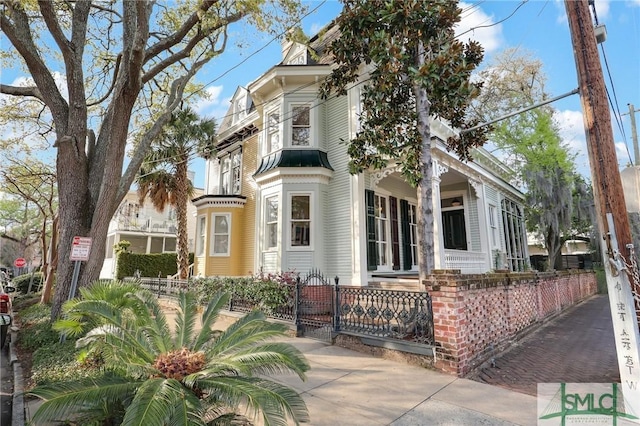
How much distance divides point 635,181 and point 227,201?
11560mm

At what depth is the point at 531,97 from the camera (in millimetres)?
23531

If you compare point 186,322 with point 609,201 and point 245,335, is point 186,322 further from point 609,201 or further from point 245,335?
point 609,201

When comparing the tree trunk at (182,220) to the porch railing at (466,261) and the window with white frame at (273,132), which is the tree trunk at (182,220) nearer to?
the window with white frame at (273,132)

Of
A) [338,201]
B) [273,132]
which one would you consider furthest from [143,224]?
[338,201]

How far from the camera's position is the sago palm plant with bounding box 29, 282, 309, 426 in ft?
8.37

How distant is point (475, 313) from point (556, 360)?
1822mm

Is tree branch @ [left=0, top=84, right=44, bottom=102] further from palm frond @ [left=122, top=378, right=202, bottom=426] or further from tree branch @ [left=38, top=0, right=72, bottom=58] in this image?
palm frond @ [left=122, top=378, right=202, bottom=426]

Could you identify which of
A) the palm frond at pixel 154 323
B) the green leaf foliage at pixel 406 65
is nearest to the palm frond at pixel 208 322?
the palm frond at pixel 154 323

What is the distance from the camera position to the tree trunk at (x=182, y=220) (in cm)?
1415

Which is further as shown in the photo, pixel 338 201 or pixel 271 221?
pixel 271 221

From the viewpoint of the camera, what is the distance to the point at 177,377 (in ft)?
10.2

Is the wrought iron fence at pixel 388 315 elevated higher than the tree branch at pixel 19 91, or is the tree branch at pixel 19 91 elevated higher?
the tree branch at pixel 19 91

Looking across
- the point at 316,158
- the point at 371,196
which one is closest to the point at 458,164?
the point at 371,196

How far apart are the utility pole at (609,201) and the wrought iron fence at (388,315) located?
226 centimetres
